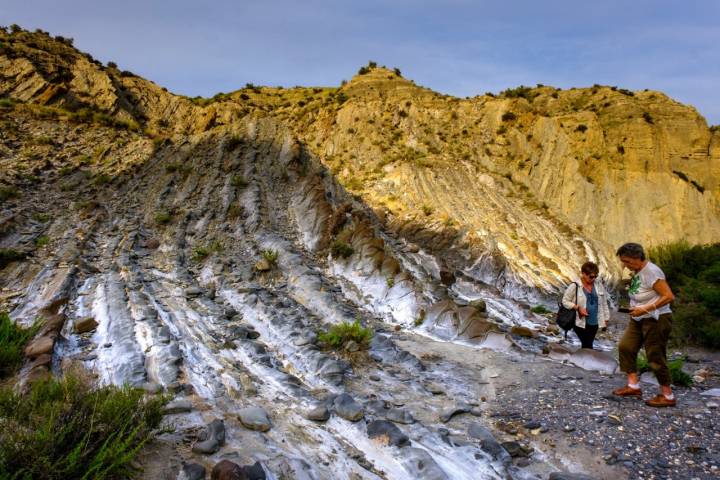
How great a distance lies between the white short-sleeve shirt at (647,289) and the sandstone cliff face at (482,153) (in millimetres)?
11501

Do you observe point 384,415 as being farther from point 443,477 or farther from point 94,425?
point 94,425

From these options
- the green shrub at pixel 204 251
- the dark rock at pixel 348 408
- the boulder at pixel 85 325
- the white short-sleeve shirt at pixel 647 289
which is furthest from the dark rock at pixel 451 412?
the green shrub at pixel 204 251

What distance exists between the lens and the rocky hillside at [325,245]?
4.62m

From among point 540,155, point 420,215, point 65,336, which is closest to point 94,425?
point 65,336

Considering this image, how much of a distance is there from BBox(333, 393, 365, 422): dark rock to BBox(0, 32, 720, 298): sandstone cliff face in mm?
12487

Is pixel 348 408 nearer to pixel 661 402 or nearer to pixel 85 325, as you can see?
pixel 661 402

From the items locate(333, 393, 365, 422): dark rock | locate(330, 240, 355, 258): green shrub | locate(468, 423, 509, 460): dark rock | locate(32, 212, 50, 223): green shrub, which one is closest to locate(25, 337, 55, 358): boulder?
locate(333, 393, 365, 422): dark rock

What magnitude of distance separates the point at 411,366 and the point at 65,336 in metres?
5.32

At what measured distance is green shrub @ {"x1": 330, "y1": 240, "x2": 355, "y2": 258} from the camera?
1170cm

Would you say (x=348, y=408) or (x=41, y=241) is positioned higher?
(x=41, y=241)

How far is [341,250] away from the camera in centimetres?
1173

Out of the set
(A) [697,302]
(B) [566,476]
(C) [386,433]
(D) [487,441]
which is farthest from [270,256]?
(A) [697,302]

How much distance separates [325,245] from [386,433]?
26.9ft

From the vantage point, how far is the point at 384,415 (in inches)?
196
